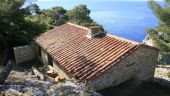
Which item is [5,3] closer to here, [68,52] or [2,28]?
[2,28]

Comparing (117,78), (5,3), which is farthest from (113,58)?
(5,3)

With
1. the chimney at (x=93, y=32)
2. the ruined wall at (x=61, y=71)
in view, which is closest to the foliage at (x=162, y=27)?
the chimney at (x=93, y=32)

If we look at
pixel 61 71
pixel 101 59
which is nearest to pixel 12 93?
pixel 101 59

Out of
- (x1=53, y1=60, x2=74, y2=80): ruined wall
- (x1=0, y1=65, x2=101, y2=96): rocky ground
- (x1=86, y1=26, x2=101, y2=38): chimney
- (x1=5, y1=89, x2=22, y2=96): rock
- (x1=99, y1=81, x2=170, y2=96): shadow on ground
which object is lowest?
(x1=99, y1=81, x2=170, y2=96): shadow on ground

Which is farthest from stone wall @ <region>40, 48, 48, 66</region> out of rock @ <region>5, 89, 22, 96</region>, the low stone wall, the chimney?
rock @ <region>5, 89, 22, 96</region>

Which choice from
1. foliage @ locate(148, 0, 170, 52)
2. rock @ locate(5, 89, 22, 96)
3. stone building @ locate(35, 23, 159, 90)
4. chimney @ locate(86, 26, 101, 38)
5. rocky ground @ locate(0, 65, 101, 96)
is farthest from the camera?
chimney @ locate(86, 26, 101, 38)

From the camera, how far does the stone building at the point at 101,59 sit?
15547mm

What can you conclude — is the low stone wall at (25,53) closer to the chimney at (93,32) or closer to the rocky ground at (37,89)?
the chimney at (93,32)

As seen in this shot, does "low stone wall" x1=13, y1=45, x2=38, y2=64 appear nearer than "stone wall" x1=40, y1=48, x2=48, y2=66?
No

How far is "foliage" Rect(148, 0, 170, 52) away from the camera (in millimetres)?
19828

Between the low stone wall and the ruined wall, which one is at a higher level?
the ruined wall

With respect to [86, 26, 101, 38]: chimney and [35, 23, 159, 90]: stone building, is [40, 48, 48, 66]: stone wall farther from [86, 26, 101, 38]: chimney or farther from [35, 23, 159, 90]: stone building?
[86, 26, 101, 38]: chimney

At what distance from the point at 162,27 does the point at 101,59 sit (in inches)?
255

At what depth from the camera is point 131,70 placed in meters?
17.5
